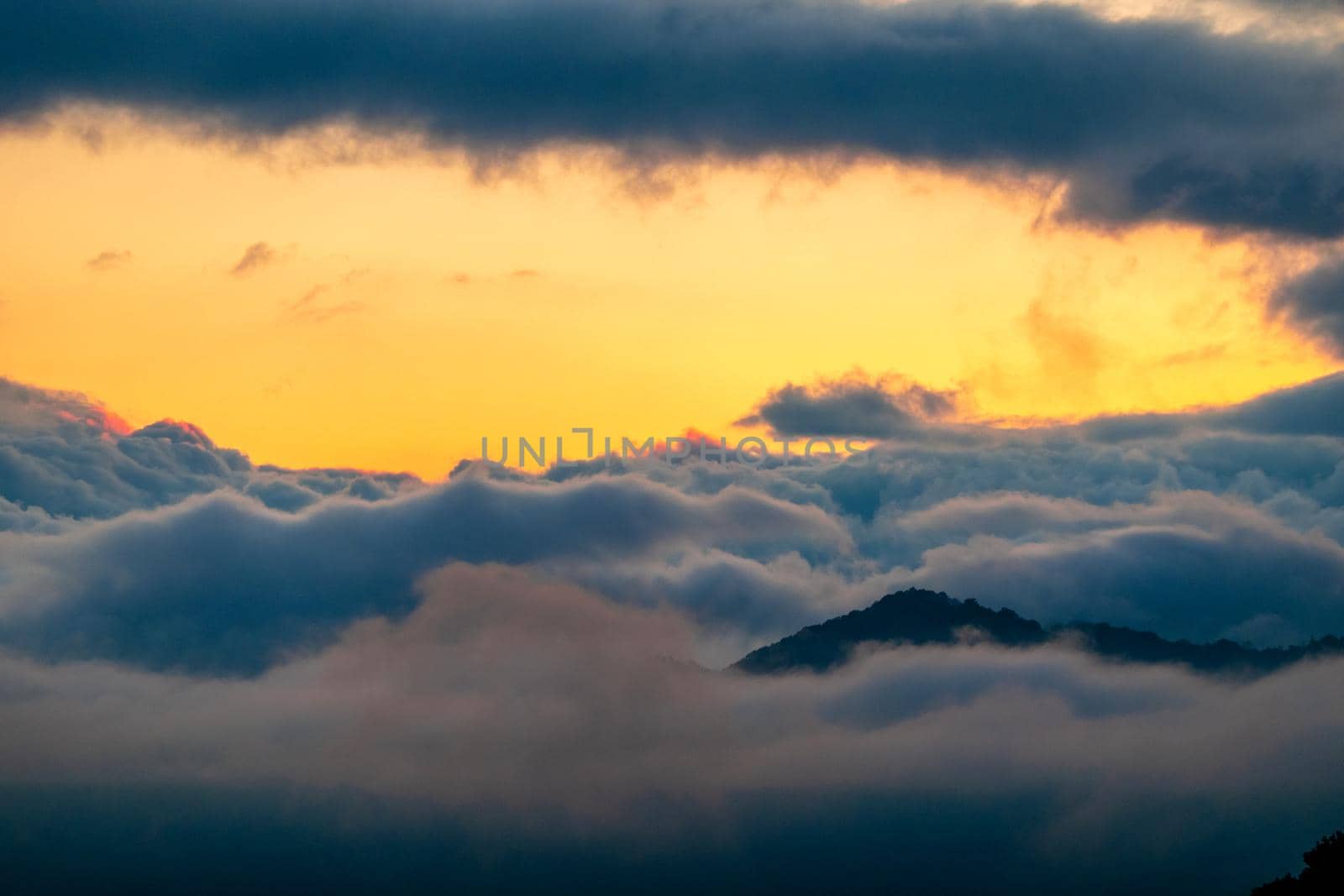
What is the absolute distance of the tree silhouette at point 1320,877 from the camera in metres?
147

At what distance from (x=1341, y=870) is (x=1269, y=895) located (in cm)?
839

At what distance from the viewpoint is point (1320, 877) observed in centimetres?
15012

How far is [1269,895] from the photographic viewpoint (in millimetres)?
153000

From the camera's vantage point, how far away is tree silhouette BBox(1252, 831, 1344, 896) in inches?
5797

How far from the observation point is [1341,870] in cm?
14775
